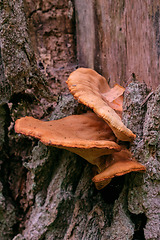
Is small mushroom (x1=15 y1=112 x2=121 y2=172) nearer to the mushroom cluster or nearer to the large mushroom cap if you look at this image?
the mushroom cluster

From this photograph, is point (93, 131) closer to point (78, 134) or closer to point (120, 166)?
point (78, 134)

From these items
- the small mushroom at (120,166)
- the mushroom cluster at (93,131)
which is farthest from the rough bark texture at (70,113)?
the mushroom cluster at (93,131)

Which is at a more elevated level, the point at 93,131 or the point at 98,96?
the point at 98,96

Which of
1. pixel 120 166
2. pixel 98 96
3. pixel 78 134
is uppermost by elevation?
pixel 98 96

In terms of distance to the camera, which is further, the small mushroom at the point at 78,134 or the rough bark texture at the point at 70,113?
the rough bark texture at the point at 70,113

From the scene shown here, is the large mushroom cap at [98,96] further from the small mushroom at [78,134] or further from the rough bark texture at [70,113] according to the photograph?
the rough bark texture at [70,113]

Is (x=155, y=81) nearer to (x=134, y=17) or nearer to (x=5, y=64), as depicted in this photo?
(x=134, y=17)

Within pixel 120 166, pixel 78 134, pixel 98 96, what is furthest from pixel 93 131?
pixel 120 166

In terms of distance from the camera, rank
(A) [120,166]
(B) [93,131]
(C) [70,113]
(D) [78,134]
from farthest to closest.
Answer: (C) [70,113], (B) [93,131], (D) [78,134], (A) [120,166]
